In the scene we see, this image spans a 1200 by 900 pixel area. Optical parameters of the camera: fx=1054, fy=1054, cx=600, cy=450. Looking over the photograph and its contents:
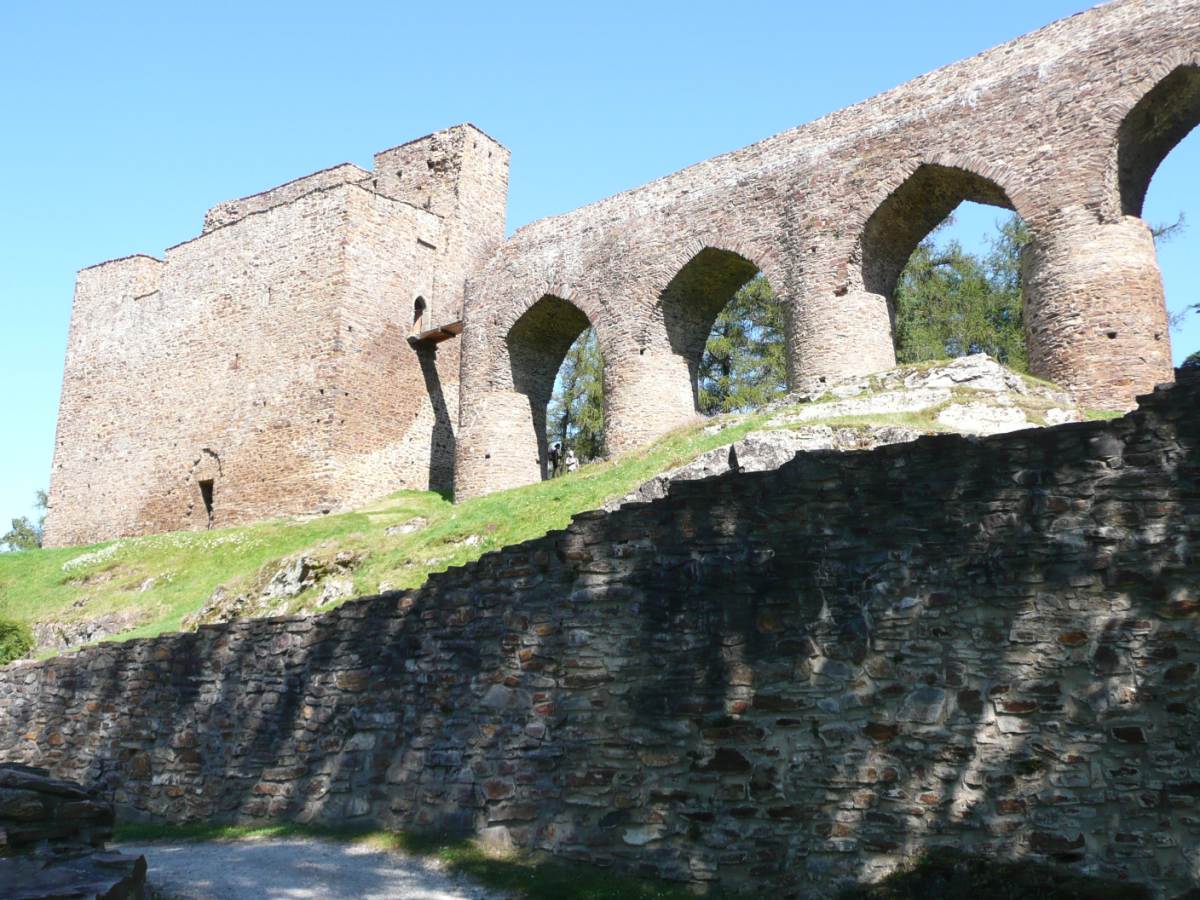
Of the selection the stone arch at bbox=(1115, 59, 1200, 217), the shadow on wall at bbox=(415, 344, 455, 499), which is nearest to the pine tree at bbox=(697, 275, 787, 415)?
the shadow on wall at bbox=(415, 344, 455, 499)

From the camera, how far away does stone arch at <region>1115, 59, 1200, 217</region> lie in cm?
1600

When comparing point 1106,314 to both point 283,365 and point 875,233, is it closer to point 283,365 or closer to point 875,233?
point 875,233

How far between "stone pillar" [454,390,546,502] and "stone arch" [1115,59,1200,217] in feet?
43.9

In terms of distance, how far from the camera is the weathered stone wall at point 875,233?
16.2 metres

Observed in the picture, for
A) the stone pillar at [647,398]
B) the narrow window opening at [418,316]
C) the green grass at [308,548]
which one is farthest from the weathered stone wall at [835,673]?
the narrow window opening at [418,316]

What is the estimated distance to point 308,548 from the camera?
1708 centimetres

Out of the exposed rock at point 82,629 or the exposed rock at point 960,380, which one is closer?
the exposed rock at point 960,380

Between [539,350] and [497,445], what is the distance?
8.76ft

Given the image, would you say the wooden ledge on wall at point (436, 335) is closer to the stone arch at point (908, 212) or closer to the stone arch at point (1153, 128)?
the stone arch at point (908, 212)

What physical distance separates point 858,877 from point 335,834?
14.3ft

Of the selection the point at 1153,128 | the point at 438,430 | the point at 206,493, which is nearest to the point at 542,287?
the point at 438,430

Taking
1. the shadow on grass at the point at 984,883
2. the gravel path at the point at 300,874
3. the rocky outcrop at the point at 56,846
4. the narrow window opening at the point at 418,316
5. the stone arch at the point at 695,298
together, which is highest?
the narrow window opening at the point at 418,316

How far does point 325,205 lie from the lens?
2691 centimetres

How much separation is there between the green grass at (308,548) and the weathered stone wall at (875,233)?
2580 mm
